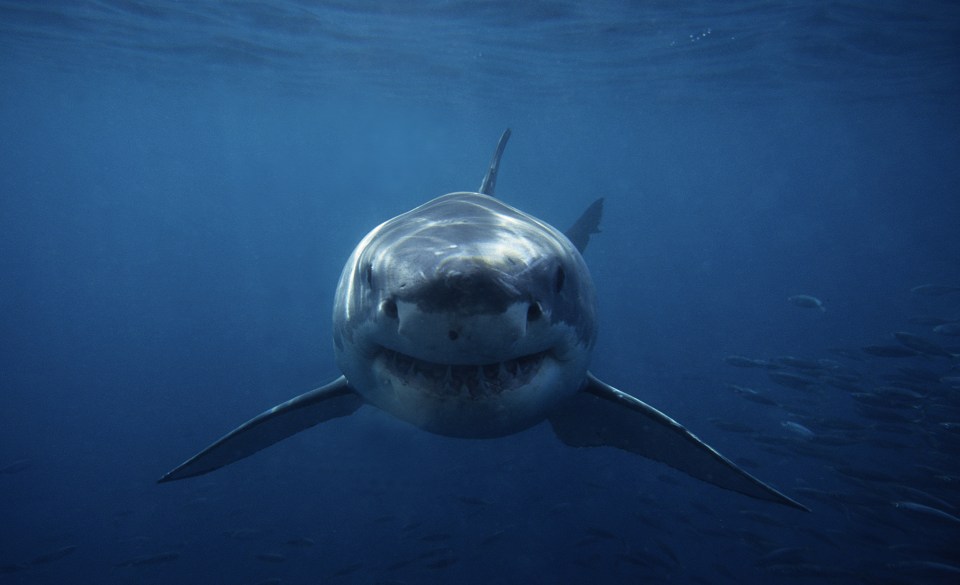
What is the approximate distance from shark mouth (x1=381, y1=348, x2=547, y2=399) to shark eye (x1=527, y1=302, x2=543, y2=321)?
0.28 metres

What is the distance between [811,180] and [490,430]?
14230 centimetres

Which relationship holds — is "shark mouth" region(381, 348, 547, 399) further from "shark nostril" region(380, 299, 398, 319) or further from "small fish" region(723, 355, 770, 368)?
"small fish" region(723, 355, 770, 368)

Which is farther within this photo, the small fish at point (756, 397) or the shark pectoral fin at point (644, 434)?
the small fish at point (756, 397)

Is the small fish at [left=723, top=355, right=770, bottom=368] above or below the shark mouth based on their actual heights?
below

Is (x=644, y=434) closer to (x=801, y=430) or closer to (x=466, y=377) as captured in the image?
(x=466, y=377)

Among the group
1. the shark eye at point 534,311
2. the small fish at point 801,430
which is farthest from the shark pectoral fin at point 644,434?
the small fish at point 801,430

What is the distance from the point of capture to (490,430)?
2.55 meters

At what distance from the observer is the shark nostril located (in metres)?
2.08

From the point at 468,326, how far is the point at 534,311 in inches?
13.5

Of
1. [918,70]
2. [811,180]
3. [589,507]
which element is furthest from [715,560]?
[811,180]

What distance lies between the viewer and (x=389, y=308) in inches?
82.7

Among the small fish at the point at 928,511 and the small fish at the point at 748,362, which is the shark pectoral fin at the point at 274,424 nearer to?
the small fish at the point at 928,511

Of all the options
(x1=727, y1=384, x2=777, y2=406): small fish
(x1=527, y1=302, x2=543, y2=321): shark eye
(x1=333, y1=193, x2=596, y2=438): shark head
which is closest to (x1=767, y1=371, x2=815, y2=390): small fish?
(x1=727, y1=384, x2=777, y2=406): small fish

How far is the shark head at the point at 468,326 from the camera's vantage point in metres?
1.93
